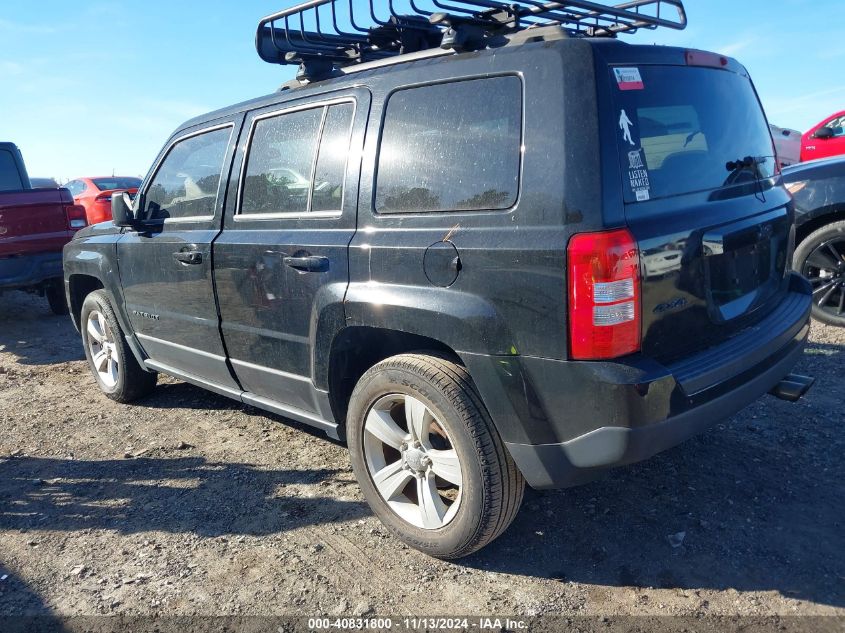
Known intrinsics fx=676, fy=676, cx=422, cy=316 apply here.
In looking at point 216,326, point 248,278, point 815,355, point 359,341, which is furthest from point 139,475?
point 815,355

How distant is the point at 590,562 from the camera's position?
9.09ft

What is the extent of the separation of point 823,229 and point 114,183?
46.4 feet

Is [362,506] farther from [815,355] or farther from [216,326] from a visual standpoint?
[815,355]

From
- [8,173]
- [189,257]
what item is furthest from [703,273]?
[8,173]

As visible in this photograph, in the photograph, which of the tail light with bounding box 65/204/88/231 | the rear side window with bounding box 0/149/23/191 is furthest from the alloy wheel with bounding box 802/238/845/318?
the rear side window with bounding box 0/149/23/191

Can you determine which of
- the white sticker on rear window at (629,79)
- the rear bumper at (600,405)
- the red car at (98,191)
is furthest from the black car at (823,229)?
the red car at (98,191)

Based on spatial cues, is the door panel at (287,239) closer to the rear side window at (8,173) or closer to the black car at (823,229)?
the black car at (823,229)

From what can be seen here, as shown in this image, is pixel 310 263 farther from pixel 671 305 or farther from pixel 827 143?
pixel 827 143

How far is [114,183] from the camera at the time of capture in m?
15.1

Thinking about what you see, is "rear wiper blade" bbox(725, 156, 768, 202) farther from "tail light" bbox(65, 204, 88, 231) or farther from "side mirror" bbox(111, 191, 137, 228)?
"tail light" bbox(65, 204, 88, 231)

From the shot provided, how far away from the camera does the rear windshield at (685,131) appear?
7.71 ft

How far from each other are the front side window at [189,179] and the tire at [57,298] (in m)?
4.47

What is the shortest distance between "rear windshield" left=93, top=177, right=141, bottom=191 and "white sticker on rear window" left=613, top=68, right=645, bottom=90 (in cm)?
1436

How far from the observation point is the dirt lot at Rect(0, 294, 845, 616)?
8.53 feet
